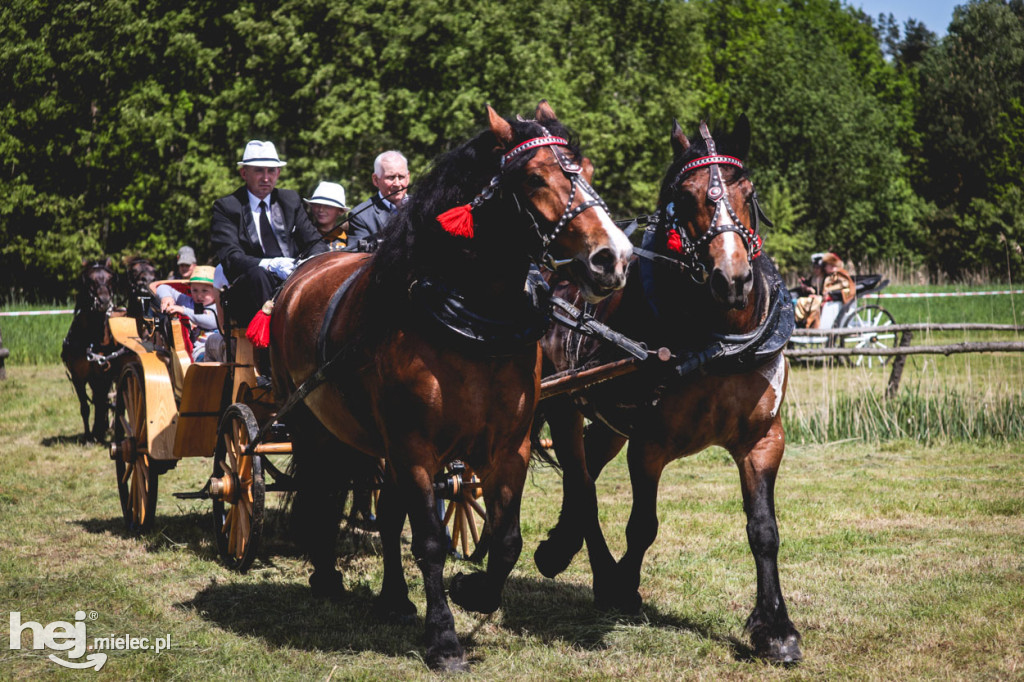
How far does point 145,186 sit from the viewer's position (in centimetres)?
2608

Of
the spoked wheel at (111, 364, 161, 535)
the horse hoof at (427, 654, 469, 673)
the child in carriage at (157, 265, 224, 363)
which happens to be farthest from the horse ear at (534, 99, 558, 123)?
the spoked wheel at (111, 364, 161, 535)

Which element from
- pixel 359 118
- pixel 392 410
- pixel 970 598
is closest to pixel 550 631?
pixel 392 410

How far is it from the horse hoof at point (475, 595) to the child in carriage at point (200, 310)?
10.5 feet

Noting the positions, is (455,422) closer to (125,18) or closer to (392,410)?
(392,410)

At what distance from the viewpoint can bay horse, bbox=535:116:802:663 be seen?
4.25 metres

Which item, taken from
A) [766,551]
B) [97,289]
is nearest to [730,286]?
[766,551]

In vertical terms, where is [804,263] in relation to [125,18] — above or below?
below

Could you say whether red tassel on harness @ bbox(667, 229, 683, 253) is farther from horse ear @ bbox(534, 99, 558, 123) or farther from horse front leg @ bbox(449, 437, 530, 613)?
horse front leg @ bbox(449, 437, 530, 613)

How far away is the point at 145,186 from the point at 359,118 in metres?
6.01

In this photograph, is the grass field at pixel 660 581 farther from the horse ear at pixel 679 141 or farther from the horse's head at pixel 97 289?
the horse's head at pixel 97 289

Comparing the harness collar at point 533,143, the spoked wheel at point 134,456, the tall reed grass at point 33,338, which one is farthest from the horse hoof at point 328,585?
the tall reed grass at point 33,338

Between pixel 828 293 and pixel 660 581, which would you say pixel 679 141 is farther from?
pixel 828 293

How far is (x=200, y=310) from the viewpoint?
8992 mm

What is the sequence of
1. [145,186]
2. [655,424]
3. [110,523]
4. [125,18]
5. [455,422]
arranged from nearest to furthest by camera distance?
[455,422] < [655,424] < [110,523] < [125,18] < [145,186]
